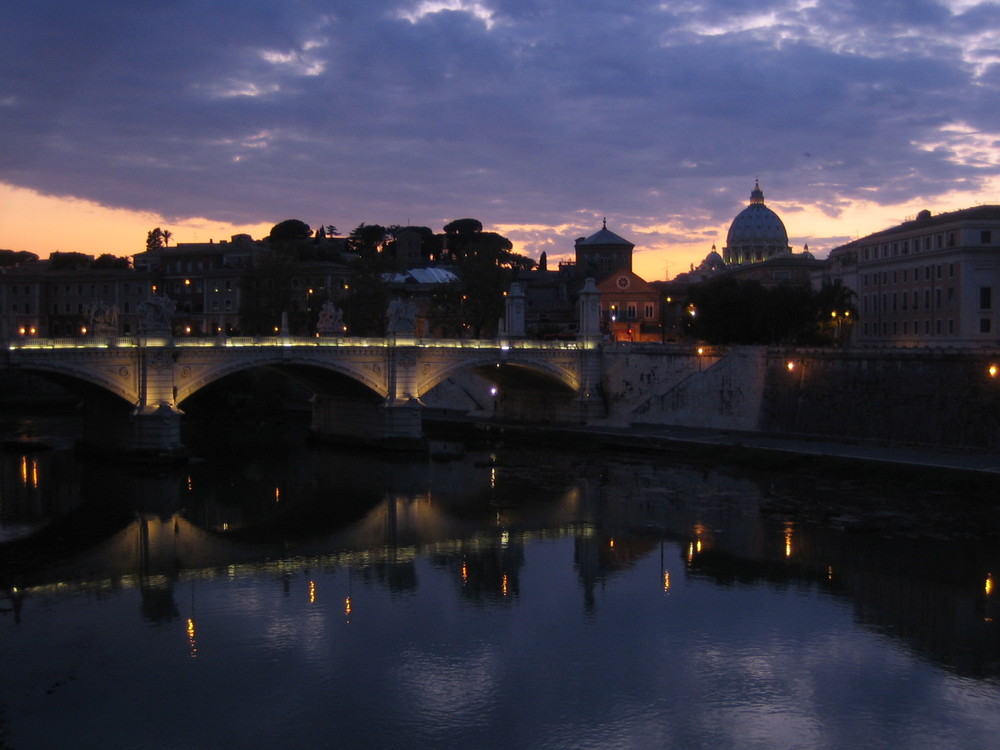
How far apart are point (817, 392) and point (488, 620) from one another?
2487 cm

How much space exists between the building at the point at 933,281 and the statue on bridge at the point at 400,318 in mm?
27733

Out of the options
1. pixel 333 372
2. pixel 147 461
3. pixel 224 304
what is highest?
pixel 224 304

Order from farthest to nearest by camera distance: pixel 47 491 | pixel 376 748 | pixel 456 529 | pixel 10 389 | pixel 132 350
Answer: pixel 10 389 < pixel 132 350 < pixel 47 491 < pixel 456 529 < pixel 376 748

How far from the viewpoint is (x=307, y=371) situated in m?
44.8

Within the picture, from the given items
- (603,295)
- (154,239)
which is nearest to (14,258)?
(154,239)

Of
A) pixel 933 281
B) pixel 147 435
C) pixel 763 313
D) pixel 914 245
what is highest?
pixel 914 245

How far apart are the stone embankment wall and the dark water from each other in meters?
5.88

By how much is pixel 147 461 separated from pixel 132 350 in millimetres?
3995

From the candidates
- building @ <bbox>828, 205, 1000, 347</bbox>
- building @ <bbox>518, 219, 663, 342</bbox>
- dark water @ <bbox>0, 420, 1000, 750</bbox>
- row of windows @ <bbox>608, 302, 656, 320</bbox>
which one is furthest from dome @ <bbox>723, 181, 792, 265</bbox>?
dark water @ <bbox>0, 420, 1000, 750</bbox>

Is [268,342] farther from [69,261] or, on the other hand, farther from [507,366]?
[69,261]

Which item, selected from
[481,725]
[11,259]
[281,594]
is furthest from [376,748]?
[11,259]

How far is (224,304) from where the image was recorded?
254 ft

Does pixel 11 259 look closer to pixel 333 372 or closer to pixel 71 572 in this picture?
pixel 333 372

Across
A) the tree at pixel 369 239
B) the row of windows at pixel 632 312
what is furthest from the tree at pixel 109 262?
the row of windows at pixel 632 312
